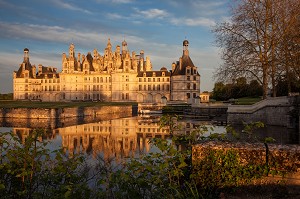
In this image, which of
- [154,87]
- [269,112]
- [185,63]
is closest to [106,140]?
[269,112]

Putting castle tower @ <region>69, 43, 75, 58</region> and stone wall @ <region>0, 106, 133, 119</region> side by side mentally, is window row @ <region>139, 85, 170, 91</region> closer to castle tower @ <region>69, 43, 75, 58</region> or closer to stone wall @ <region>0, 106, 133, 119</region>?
castle tower @ <region>69, 43, 75, 58</region>

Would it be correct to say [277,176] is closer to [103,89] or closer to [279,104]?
[279,104]

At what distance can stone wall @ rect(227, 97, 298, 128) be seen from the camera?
1961 centimetres

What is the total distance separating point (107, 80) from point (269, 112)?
58489 mm

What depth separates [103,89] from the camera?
77.0 m

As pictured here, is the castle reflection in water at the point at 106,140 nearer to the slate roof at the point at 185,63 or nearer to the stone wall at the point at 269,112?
the stone wall at the point at 269,112

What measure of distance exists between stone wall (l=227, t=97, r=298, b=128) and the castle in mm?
39804

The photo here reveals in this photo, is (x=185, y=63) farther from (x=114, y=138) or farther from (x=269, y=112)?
(x=114, y=138)

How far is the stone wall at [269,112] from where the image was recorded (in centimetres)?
1961

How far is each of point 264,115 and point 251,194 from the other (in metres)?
18.7

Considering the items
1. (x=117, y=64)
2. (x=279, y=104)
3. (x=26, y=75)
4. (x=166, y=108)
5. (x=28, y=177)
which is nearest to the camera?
(x=28, y=177)

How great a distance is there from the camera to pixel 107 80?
76938mm

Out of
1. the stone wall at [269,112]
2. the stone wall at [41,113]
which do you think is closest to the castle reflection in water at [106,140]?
the stone wall at [269,112]

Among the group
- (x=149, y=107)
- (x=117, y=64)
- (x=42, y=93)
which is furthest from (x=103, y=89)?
(x=149, y=107)
